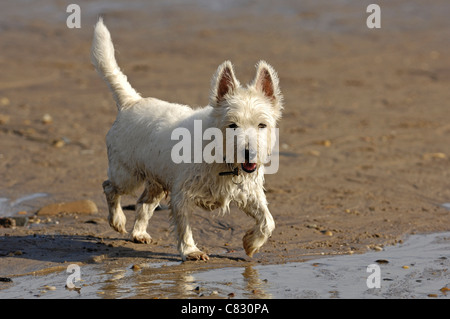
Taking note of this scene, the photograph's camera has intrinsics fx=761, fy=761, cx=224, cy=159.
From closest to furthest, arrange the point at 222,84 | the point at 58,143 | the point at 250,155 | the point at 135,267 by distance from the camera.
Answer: the point at 250,155 → the point at 222,84 → the point at 135,267 → the point at 58,143

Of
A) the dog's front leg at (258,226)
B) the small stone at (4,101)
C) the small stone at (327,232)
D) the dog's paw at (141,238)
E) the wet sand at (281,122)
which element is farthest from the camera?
the small stone at (4,101)

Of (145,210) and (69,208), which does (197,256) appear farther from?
(69,208)

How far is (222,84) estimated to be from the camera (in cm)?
667

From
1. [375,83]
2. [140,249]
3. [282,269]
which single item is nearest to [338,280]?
[282,269]

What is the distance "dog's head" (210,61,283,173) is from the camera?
629cm

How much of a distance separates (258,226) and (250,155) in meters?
0.96

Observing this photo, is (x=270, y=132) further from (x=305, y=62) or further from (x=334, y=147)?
(x=305, y=62)

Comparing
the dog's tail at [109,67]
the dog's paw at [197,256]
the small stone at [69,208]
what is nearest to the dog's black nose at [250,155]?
the dog's paw at [197,256]

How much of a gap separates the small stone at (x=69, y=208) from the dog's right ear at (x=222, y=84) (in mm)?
2796

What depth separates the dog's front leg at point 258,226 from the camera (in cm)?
696

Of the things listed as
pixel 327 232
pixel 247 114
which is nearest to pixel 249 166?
pixel 247 114

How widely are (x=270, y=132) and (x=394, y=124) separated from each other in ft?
26.6

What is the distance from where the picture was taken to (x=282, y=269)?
6.85 metres

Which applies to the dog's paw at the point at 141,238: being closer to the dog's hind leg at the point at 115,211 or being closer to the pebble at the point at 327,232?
the dog's hind leg at the point at 115,211
